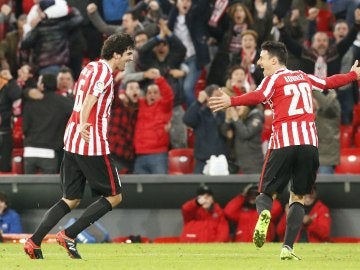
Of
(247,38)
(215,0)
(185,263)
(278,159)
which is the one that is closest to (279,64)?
(278,159)

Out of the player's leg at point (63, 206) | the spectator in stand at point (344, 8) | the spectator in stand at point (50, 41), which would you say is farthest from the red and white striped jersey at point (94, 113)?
the spectator in stand at point (344, 8)

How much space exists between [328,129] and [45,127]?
12.5 ft

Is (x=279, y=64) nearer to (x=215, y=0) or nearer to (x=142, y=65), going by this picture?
(x=142, y=65)

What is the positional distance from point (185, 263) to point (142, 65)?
6.94 meters

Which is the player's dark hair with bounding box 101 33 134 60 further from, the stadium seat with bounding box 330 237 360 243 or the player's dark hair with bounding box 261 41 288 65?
the stadium seat with bounding box 330 237 360 243

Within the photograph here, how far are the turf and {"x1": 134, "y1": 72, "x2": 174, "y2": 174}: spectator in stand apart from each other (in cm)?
203

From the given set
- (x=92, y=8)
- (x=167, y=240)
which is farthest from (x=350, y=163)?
(x=92, y=8)

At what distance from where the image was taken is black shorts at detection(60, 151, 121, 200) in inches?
410

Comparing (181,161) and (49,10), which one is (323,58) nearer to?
(181,161)

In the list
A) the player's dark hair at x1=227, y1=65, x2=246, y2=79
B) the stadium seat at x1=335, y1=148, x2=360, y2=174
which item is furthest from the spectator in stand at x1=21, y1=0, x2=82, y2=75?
the stadium seat at x1=335, y1=148, x2=360, y2=174

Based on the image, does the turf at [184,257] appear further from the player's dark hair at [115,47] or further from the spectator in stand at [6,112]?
the spectator in stand at [6,112]

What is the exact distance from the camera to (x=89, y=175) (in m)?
10.4

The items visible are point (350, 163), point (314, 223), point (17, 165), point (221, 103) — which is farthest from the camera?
point (17, 165)

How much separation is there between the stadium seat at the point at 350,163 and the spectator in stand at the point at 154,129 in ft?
7.84
